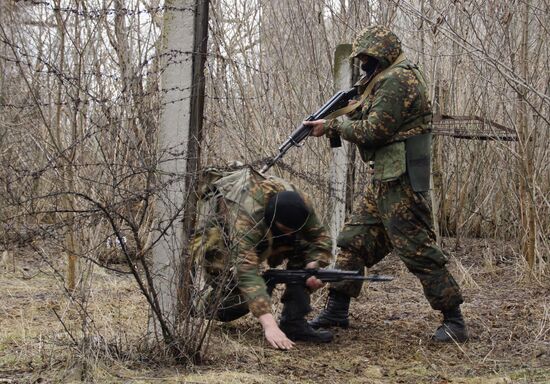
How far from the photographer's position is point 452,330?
5070 mm

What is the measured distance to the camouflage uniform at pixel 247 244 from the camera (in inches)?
173

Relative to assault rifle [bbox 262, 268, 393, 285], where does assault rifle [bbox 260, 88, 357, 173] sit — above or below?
above

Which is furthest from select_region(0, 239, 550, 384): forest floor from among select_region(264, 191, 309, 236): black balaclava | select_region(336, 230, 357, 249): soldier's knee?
select_region(264, 191, 309, 236): black balaclava

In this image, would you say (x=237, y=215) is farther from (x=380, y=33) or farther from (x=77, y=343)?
(x=380, y=33)

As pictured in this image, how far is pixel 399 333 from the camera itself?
5387 millimetres

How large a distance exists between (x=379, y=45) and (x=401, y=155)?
2.30 feet

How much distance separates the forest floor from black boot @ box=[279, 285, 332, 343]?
0.28 feet

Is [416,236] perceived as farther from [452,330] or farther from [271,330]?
[271,330]

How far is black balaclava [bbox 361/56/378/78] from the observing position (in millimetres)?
5215

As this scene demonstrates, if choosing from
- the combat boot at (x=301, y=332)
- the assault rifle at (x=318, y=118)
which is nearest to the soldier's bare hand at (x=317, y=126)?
the assault rifle at (x=318, y=118)

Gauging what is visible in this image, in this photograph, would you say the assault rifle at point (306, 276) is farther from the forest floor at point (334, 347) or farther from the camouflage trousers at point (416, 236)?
the forest floor at point (334, 347)

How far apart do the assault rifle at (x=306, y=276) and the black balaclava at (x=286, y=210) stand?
0.93ft

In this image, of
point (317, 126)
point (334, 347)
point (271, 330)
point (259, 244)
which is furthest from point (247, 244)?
point (317, 126)

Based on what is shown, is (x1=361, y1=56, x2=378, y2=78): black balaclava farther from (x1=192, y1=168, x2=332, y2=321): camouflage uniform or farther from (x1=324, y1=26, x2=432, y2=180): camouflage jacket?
(x1=192, y1=168, x2=332, y2=321): camouflage uniform
